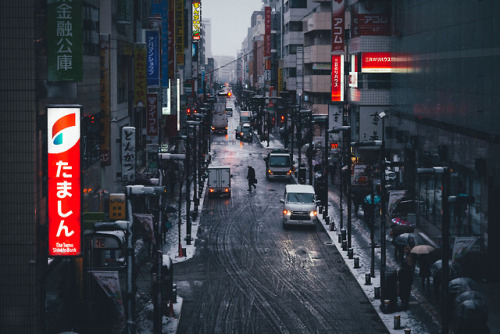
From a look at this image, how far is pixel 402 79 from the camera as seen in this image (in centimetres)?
5062

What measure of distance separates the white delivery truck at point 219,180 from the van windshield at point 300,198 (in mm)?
10274

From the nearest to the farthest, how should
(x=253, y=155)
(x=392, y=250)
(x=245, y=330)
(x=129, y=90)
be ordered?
(x=245, y=330) < (x=392, y=250) < (x=129, y=90) < (x=253, y=155)

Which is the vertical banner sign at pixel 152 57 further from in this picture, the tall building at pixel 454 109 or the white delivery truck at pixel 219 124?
the white delivery truck at pixel 219 124

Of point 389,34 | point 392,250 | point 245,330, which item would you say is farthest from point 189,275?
point 389,34

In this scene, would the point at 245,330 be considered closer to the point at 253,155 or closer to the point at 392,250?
the point at 392,250

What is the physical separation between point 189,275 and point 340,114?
36475mm

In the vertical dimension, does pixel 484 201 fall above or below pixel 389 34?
below

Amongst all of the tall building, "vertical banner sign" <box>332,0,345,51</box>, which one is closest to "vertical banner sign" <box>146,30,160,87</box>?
the tall building

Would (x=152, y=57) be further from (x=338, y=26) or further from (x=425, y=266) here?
(x=338, y=26)

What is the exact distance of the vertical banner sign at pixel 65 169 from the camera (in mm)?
18844

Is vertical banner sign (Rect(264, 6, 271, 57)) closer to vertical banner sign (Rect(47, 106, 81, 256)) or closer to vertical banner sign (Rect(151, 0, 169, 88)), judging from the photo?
vertical banner sign (Rect(151, 0, 169, 88))

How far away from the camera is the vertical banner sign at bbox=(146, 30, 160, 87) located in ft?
144

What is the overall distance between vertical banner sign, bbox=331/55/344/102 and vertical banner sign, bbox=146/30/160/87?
27.1 metres

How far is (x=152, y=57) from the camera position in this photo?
44.4m
